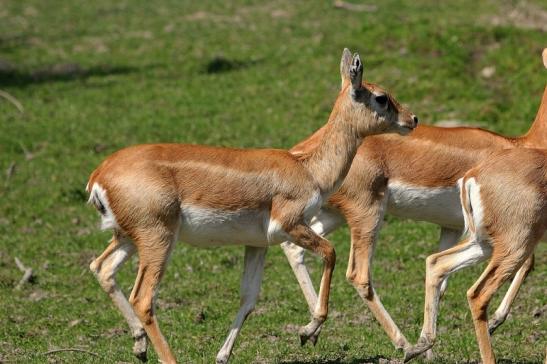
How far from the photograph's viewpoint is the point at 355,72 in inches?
298

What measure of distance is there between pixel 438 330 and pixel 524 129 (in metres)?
6.28

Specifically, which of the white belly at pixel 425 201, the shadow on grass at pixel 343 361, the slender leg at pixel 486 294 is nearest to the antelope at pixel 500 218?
the slender leg at pixel 486 294

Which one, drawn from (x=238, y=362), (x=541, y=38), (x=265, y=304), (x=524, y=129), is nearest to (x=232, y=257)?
(x=265, y=304)

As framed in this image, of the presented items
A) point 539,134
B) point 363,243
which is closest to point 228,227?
point 363,243

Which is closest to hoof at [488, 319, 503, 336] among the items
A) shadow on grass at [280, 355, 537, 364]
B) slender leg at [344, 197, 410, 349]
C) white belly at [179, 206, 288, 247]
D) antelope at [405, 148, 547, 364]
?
shadow on grass at [280, 355, 537, 364]

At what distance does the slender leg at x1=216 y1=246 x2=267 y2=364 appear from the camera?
741cm

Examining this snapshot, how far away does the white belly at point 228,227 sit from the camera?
283 inches

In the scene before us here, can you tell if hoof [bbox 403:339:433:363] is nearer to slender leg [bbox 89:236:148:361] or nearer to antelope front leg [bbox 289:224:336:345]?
antelope front leg [bbox 289:224:336:345]

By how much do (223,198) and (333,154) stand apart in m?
0.93

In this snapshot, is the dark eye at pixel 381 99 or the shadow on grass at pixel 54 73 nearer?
the dark eye at pixel 381 99

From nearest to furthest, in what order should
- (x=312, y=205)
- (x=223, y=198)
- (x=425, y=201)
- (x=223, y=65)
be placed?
1. (x=223, y=198)
2. (x=312, y=205)
3. (x=425, y=201)
4. (x=223, y=65)

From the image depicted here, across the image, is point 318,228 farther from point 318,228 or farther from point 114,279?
point 114,279

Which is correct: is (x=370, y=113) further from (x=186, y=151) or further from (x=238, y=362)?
(x=238, y=362)

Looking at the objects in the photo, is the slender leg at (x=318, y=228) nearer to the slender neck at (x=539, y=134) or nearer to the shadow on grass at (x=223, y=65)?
the slender neck at (x=539, y=134)
